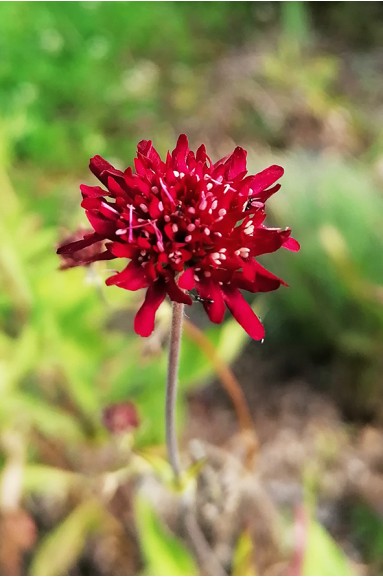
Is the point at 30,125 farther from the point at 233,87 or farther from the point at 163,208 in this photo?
the point at 163,208

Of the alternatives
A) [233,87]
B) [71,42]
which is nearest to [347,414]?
[233,87]

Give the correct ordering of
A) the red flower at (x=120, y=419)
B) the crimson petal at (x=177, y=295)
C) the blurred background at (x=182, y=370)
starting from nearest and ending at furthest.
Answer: the crimson petal at (x=177, y=295) → the red flower at (x=120, y=419) → the blurred background at (x=182, y=370)

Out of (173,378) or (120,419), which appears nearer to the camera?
(173,378)

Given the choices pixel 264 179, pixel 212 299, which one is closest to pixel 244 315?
pixel 212 299

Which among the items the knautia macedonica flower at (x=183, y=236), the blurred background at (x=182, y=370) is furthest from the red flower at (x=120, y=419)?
the knautia macedonica flower at (x=183, y=236)

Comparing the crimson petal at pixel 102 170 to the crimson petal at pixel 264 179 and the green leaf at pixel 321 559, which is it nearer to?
the crimson petal at pixel 264 179

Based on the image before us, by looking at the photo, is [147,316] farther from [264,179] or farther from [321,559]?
[321,559]

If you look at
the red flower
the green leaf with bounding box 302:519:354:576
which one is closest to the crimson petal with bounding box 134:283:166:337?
the red flower
